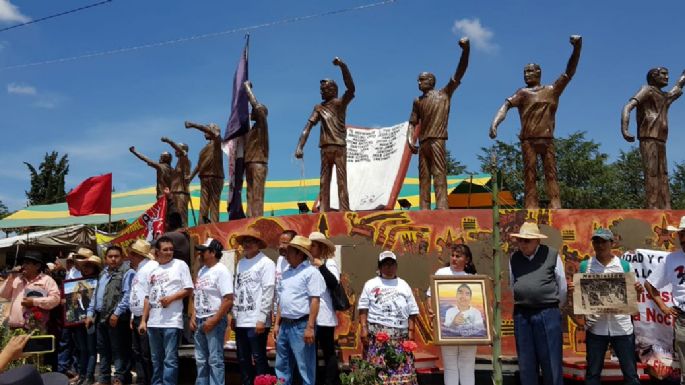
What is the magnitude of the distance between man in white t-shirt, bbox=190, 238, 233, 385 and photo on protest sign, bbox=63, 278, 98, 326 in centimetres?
264

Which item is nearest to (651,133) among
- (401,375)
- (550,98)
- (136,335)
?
(550,98)

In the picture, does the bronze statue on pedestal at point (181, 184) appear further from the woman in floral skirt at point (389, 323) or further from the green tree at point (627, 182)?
the green tree at point (627, 182)

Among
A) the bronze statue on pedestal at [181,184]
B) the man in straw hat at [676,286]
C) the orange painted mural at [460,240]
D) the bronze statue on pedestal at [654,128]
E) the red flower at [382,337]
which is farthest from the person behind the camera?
the bronze statue on pedestal at [181,184]

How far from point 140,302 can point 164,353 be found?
705mm

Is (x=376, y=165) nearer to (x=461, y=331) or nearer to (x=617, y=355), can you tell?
(x=461, y=331)

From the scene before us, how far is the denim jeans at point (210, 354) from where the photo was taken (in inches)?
253

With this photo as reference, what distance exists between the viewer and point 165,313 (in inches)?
264

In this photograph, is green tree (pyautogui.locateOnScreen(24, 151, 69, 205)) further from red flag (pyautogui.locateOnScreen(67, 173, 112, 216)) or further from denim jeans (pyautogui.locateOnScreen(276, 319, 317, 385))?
denim jeans (pyautogui.locateOnScreen(276, 319, 317, 385))

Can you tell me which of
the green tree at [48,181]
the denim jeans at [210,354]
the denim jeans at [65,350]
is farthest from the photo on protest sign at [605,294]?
the green tree at [48,181]

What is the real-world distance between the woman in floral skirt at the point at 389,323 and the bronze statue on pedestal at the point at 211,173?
5.03m

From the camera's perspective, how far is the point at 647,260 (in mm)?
6477

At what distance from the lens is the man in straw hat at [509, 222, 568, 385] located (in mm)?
5629

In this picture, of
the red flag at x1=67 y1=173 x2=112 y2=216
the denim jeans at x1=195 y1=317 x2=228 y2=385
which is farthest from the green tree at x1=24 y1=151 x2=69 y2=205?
the denim jeans at x1=195 y1=317 x2=228 y2=385

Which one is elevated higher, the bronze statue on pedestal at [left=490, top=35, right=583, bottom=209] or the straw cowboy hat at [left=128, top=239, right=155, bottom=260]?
the bronze statue on pedestal at [left=490, top=35, right=583, bottom=209]
